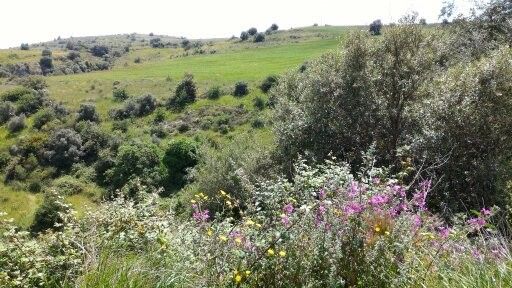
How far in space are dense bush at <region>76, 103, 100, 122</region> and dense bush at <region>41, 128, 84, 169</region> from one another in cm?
521

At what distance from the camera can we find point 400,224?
14.2ft

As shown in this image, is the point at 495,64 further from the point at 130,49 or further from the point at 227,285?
the point at 130,49

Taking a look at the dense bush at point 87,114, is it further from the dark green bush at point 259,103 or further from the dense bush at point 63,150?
the dark green bush at point 259,103

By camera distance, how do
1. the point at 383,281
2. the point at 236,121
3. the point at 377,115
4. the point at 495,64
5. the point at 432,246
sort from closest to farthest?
the point at 383,281
the point at 432,246
the point at 495,64
the point at 377,115
the point at 236,121

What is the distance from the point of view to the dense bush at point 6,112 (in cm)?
5322

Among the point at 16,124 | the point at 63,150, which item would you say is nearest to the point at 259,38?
the point at 16,124

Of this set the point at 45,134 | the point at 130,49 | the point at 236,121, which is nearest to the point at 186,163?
the point at 236,121

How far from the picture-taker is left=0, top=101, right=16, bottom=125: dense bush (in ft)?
175

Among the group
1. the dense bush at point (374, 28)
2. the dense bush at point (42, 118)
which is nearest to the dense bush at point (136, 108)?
the dense bush at point (42, 118)

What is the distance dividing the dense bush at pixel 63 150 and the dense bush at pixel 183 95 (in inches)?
487

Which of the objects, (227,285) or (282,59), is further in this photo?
(282,59)

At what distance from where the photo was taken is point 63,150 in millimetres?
46656

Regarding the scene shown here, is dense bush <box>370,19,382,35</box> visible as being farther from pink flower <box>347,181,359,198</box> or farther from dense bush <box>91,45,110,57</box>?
dense bush <box>91,45,110,57</box>

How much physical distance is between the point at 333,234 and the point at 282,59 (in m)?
63.2
